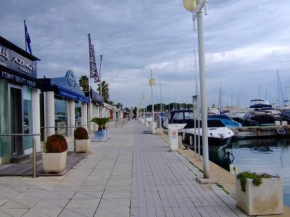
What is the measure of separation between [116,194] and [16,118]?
7.29 meters

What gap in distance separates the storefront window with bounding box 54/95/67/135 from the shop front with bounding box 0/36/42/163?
7.81m

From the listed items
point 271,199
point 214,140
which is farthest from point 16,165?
point 214,140

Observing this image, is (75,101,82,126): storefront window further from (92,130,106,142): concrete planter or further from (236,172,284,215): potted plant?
(236,172,284,215): potted plant

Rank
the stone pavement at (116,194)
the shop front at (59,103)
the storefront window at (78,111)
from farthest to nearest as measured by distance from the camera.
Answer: the storefront window at (78,111) → the shop front at (59,103) → the stone pavement at (116,194)

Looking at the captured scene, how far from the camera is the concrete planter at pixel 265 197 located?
5.94m

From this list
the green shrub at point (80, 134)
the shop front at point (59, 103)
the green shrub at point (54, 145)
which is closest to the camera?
the green shrub at point (54, 145)

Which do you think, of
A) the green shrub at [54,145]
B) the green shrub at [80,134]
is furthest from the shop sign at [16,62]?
the green shrub at [54,145]

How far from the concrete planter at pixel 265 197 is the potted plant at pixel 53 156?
564 cm

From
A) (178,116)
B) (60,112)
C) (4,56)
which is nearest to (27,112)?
(4,56)

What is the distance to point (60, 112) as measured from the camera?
2431 cm

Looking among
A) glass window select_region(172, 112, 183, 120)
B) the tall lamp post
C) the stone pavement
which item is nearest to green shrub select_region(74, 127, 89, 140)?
the stone pavement

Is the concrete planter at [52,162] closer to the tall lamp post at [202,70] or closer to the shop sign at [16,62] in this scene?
the shop sign at [16,62]

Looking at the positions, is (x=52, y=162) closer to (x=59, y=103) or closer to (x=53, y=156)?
(x=53, y=156)

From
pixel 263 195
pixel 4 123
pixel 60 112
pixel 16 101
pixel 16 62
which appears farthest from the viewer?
pixel 60 112
